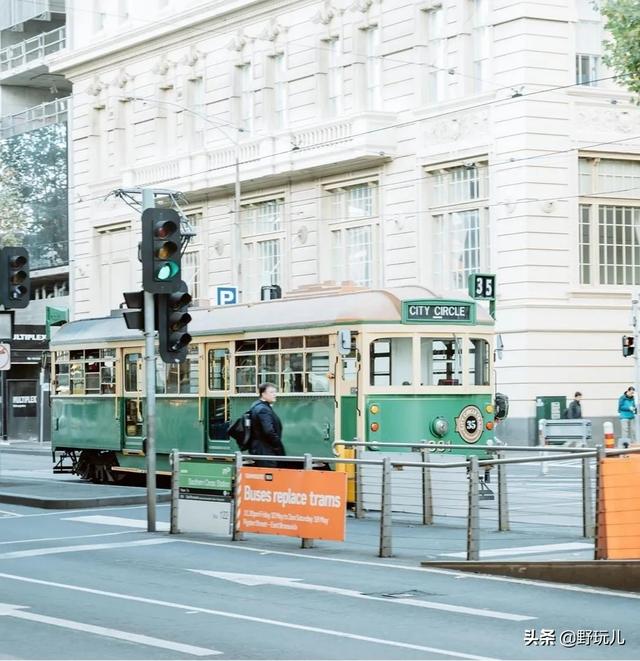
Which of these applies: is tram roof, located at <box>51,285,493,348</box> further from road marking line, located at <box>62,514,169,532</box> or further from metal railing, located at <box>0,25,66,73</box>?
metal railing, located at <box>0,25,66,73</box>

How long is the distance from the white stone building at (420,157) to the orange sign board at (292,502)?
22.1 m

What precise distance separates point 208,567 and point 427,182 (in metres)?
28.2

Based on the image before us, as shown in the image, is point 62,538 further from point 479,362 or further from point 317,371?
→ point 479,362

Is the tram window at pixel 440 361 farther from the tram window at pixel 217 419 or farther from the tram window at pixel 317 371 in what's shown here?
the tram window at pixel 217 419

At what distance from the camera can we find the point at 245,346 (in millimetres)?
26391

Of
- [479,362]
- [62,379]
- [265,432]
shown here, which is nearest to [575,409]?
[62,379]

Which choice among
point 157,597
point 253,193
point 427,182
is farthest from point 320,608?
point 253,193

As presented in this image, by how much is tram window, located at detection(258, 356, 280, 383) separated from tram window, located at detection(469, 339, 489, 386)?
3046mm

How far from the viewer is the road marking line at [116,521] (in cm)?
2056

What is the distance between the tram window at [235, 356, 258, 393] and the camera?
85.7ft

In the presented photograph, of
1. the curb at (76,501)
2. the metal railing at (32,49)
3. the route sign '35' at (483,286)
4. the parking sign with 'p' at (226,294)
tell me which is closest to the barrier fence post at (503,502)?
the curb at (76,501)

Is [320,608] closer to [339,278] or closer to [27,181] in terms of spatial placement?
[339,278]

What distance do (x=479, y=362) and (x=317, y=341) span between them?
2640mm

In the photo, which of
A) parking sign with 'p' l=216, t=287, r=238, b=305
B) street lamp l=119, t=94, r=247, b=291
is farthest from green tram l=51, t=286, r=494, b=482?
street lamp l=119, t=94, r=247, b=291
